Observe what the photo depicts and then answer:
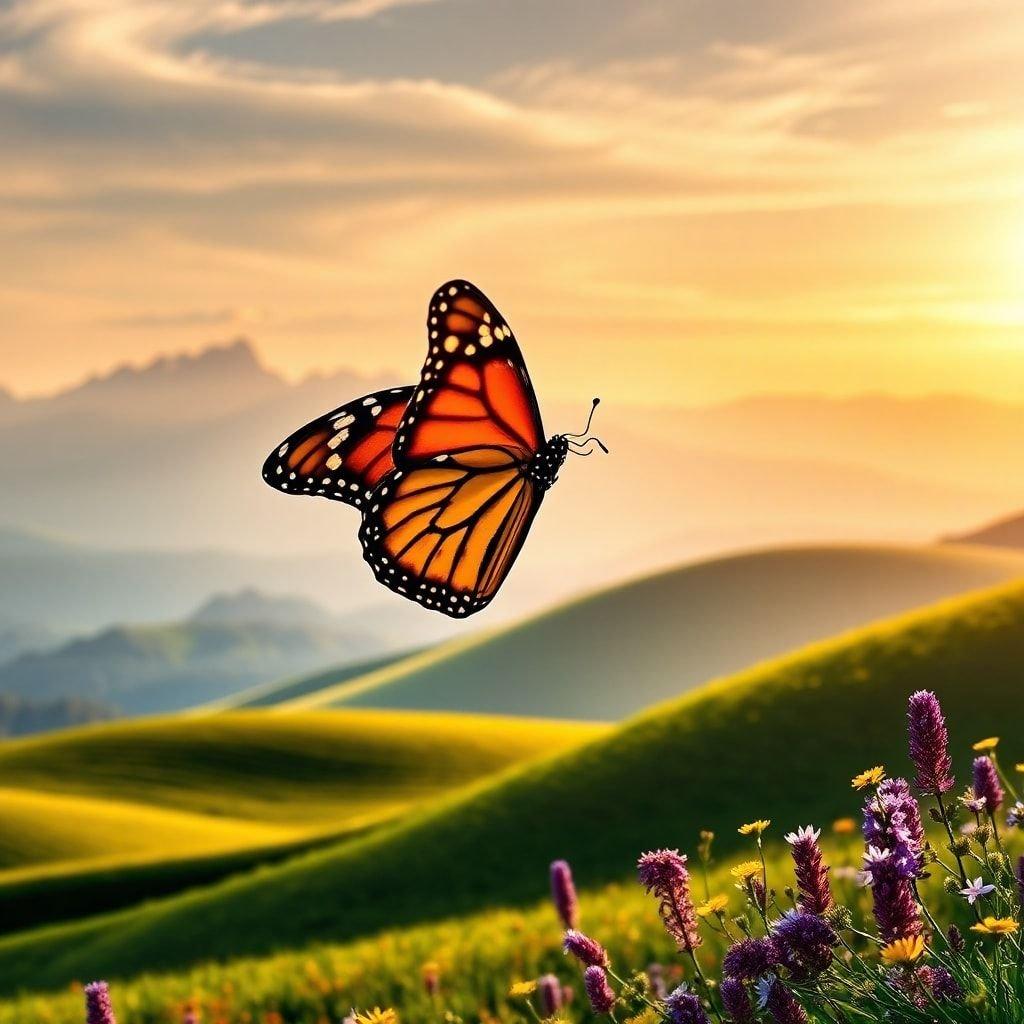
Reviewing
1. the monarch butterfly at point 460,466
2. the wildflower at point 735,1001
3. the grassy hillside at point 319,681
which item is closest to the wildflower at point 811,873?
the wildflower at point 735,1001

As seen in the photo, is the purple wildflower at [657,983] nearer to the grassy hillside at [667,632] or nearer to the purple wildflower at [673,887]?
the purple wildflower at [673,887]

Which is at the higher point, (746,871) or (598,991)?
(746,871)

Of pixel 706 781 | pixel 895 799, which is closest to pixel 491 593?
pixel 895 799

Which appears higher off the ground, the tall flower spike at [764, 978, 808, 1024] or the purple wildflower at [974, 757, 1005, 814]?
the purple wildflower at [974, 757, 1005, 814]

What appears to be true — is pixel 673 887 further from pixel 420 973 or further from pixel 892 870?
pixel 420 973

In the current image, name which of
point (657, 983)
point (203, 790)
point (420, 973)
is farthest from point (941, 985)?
point (203, 790)

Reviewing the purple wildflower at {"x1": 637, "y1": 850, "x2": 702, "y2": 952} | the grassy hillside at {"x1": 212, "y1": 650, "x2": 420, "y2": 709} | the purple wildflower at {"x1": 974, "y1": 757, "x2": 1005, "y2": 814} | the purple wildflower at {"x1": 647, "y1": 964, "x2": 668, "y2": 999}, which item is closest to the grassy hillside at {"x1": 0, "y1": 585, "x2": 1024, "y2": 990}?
the purple wildflower at {"x1": 647, "y1": 964, "x2": 668, "y2": 999}

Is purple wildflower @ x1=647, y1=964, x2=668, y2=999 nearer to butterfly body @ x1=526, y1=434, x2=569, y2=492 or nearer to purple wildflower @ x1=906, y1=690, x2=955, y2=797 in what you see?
butterfly body @ x1=526, y1=434, x2=569, y2=492
